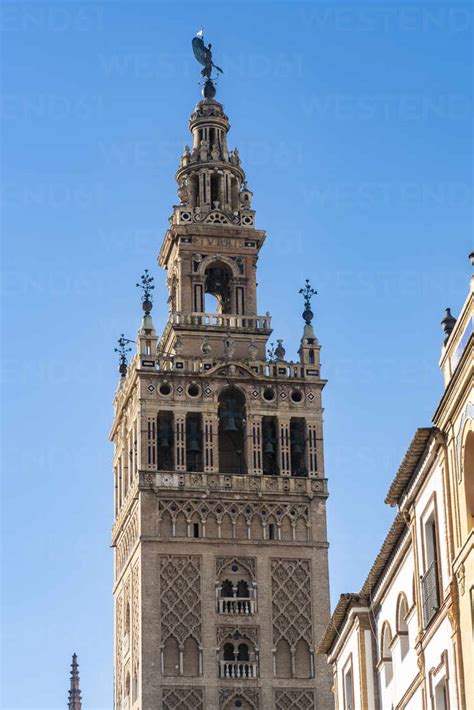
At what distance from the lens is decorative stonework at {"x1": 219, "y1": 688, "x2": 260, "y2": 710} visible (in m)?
69.4

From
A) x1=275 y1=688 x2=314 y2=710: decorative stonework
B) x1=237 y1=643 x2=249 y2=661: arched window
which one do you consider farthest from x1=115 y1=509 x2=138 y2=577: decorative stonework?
x1=275 y1=688 x2=314 y2=710: decorative stonework

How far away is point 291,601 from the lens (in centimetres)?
7150

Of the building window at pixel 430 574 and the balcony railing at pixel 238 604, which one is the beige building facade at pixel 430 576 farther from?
the balcony railing at pixel 238 604

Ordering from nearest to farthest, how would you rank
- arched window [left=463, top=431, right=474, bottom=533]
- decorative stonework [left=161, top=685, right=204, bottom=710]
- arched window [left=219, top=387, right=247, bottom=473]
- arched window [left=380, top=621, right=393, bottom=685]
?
1. arched window [left=463, top=431, right=474, bottom=533]
2. arched window [left=380, top=621, right=393, bottom=685]
3. decorative stonework [left=161, top=685, right=204, bottom=710]
4. arched window [left=219, top=387, right=247, bottom=473]

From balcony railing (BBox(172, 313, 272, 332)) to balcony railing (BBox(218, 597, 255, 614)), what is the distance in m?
11.9

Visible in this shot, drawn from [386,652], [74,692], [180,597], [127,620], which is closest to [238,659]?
[180,597]

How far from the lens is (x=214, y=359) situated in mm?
74625

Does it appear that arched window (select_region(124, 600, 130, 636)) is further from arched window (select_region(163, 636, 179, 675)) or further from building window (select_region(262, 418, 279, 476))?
building window (select_region(262, 418, 279, 476))

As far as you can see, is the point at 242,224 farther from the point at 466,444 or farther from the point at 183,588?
the point at 466,444

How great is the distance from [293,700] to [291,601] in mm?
3966

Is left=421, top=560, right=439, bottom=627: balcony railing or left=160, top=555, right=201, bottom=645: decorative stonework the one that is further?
left=160, top=555, right=201, bottom=645: decorative stonework

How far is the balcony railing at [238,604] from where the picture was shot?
7094 cm

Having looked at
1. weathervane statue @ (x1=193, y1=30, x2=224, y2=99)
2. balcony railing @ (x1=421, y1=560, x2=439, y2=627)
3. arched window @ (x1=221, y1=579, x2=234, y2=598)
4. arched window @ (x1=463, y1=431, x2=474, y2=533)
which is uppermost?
weathervane statue @ (x1=193, y1=30, x2=224, y2=99)

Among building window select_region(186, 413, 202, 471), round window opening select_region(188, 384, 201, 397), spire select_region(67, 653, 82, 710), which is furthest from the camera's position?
spire select_region(67, 653, 82, 710)
